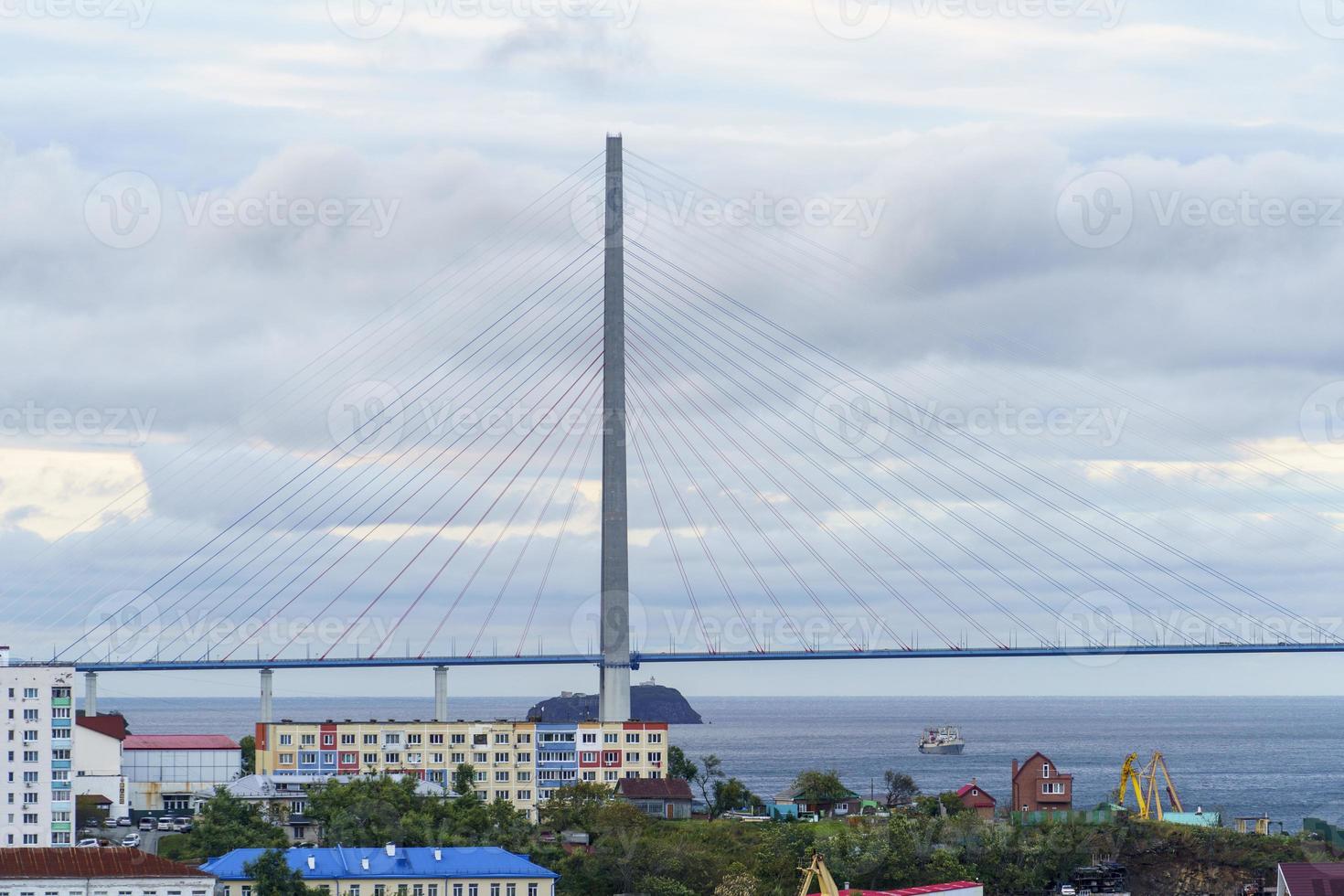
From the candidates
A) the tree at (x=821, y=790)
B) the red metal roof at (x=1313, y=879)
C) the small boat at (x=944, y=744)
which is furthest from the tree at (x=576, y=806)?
the small boat at (x=944, y=744)

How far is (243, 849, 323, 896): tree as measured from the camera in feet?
93.8

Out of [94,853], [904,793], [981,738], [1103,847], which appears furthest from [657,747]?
[981,738]

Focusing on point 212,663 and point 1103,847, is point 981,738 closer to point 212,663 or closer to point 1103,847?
point 212,663

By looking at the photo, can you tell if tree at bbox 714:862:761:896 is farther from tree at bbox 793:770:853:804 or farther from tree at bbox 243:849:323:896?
tree at bbox 793:770:853:804

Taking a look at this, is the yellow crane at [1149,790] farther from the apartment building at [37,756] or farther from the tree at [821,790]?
the apartment building at [37,756]

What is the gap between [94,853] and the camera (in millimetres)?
29609

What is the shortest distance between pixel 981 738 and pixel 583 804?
77.6m

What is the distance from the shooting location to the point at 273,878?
94.2ft

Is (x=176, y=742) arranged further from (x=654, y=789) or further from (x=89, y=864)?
(x=89, y=864)

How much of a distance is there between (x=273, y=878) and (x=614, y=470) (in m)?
20.8

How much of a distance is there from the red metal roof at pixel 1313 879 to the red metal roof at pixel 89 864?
17177mm

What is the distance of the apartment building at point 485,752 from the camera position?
1842 inches

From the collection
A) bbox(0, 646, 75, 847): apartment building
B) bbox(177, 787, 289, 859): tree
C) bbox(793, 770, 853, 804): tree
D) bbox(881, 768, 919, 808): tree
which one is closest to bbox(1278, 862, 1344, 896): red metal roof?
bbox(793, 770, 853, 804): tree

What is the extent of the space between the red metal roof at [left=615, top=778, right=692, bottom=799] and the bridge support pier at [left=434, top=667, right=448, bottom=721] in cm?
1108
